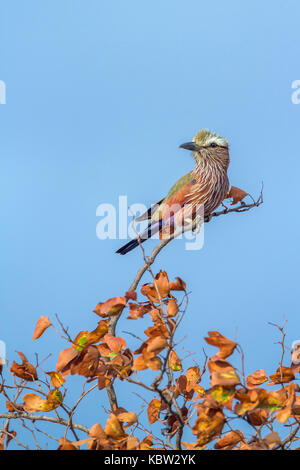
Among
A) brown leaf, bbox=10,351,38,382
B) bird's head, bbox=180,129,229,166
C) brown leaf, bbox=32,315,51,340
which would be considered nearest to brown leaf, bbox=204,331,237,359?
brown leaf, bbox=32,315,51,340

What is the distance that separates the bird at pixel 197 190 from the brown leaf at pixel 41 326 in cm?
199

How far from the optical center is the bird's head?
193 inches

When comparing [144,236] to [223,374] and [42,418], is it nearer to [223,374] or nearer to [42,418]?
[42,418]

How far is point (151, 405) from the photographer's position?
271 cm

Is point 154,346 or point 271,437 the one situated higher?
point 154,346

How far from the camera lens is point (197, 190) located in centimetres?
472

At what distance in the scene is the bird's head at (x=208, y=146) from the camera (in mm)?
4891

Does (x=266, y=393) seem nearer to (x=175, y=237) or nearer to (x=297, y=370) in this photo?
(x=297, y=370)

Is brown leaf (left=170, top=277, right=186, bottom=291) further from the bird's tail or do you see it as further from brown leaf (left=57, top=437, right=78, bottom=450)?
the bird's tail

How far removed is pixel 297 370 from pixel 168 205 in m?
2.51

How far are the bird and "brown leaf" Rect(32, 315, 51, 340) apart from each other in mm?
1988

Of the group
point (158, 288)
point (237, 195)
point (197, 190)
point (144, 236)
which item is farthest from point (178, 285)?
point (197, 190)

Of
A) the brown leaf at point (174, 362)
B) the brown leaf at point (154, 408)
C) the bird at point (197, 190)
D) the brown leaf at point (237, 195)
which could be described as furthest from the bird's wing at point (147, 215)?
the brown leaf at point (154, 408)
